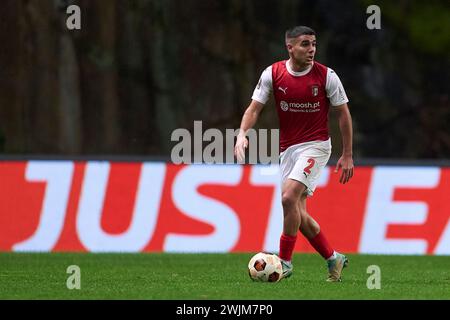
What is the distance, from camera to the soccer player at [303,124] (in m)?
11.7

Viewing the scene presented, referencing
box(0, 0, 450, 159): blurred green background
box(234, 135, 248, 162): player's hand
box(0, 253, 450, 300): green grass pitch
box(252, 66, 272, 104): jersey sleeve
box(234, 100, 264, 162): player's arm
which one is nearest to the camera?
box(0, 253, 450, 300): green grass pitch

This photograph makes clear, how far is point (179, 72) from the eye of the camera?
55.9 ft

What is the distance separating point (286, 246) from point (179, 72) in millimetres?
5679

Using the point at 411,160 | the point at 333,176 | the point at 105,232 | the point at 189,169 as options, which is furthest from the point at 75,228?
the point at 411,160

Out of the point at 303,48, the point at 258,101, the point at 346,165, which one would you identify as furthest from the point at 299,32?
the point at 346,165

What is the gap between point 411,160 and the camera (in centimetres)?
1681

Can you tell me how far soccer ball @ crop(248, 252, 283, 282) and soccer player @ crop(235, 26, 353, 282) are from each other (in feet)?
0.65

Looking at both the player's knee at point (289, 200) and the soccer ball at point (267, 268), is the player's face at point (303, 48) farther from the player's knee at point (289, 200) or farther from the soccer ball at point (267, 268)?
the soccer ball at point (267, 268)

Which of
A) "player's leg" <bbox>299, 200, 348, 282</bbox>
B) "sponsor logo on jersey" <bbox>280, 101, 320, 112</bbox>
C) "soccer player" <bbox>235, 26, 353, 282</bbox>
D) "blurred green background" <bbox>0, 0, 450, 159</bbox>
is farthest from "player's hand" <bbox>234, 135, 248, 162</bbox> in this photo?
"blurred green background" <bbox>0, 0, 450, 159</bbox>

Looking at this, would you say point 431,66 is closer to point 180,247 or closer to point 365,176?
point 365,176

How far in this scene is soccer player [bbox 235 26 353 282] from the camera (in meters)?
11.7

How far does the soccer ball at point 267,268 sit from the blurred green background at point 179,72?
5.36 meters

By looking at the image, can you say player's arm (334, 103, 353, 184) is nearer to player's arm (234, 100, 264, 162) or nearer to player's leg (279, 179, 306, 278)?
player's leg (279, 179, 306, 278)

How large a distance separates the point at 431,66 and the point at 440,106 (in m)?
0.54
